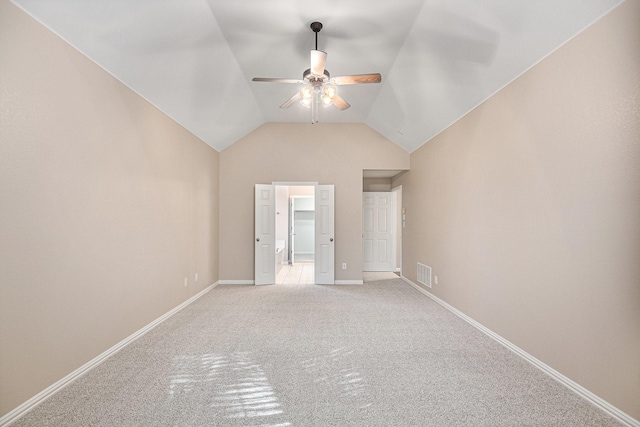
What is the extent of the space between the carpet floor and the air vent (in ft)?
3.67

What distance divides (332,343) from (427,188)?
3.05 meters

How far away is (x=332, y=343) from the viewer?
2.83 m

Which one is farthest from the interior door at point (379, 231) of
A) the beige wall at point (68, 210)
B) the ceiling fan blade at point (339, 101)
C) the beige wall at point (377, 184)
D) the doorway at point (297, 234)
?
the beige wall at point (68, 210)

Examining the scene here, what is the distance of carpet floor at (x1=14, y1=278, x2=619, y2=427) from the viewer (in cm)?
176

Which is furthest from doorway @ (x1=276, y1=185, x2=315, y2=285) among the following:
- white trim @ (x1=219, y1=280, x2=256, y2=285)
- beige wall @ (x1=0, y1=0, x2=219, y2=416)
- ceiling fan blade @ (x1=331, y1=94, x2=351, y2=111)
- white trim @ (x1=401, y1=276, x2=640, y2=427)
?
ceiling fan blade @ (x1=331, y1=94, x2=351, y2=111)

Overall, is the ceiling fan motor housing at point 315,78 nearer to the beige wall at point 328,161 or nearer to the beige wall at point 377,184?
the beige wall at point 328,161

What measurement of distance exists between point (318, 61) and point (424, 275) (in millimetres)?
3729

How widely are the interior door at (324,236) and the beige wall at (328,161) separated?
14 centimetres

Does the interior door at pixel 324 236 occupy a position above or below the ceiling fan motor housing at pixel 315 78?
below

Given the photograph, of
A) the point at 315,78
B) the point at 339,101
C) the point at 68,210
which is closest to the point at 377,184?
the point at 339,101

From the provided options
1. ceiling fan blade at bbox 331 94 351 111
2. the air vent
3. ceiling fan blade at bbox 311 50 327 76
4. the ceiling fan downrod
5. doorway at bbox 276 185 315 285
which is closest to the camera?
ceiling fan blade at bbox 311 50 327 76

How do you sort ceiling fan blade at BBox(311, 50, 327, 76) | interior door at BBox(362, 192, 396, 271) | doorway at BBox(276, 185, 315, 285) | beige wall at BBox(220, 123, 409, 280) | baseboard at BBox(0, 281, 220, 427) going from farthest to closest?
interior door at BBox(362, 192, 396, 271) → doorway at BBox(276, 185, 315, 285) → beige wall at BBox(220, 123, 409, 280) → ceiling fan blade at BBox(311, 50, 327, 76) → baseboard at BBox(0, 281, 220, 427)

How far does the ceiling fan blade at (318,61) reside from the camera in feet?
8.02

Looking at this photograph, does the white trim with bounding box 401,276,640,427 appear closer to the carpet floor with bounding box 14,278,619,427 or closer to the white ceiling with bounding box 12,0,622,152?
the carpet floor with bounding box 14,278,619,427
